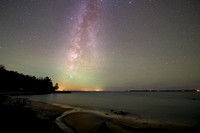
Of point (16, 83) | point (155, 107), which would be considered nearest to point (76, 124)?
point (155, 107)

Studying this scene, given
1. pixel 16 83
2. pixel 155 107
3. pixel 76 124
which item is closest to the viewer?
pixel 76 124

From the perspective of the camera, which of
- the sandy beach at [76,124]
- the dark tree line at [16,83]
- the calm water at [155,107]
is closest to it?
the sandy beach at [76,124]

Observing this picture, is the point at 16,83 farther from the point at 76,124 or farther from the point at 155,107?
the point at 155,107

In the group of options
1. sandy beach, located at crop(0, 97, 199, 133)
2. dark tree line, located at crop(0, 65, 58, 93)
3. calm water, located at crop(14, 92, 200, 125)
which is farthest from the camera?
dark tree line, located at crop(0, 65, 58, 93)

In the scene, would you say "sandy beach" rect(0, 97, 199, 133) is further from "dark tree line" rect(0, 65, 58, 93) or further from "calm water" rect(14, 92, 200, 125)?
"dark tree line" rect(0, 65, 58, 93)

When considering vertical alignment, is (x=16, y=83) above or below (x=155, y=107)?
above

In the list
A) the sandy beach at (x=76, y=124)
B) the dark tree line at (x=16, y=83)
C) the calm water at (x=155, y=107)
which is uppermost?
the dark tree line at (x=16, y=83)

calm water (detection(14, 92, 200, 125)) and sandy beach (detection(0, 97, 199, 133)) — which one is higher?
sandy beach (detection(0, 97, 199, 133))

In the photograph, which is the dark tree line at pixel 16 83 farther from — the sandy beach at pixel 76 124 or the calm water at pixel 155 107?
the sandy beach at pixel 76 124

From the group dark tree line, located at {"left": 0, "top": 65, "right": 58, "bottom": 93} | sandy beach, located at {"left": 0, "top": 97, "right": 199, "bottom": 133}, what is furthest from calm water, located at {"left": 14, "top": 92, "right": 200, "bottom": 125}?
dark tree line, located at {"left": 0, "top": 65, "right": 58, "bottom": 93}

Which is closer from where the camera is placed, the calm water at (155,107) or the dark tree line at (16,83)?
the calm water at (155,107)

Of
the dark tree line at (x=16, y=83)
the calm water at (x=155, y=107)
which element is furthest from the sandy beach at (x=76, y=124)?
the dark tree line at (x=16, y=83)

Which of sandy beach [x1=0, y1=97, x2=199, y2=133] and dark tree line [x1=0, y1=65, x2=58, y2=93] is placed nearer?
sandy beach [x1=0, y1=97, x2=199, y2=133]

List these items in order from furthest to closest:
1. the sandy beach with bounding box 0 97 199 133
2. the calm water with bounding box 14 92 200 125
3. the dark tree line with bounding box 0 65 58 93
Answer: the dark tree line with bounding box 0 65 58 93 → the calm water with bounding box 14 92 200 125 → the sandy beach with bounding box 0 97 199 133
